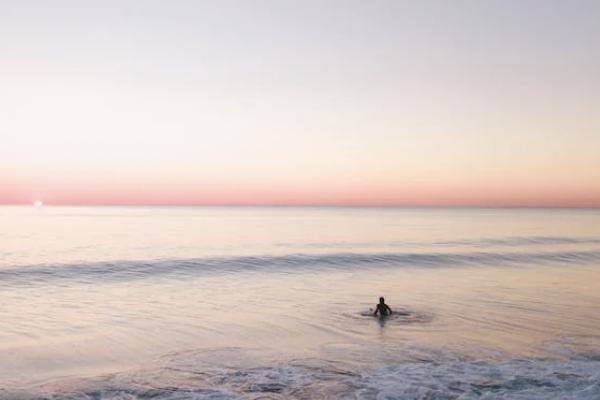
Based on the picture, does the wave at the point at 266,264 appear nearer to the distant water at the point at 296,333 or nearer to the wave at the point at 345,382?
the distant water at the point at 296,333

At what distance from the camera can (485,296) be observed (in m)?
29.5

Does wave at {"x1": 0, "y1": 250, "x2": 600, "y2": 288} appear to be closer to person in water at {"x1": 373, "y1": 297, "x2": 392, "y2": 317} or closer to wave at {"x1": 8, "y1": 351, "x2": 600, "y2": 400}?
person in water at {"x1": 373, "y1": 297, "x2": 392, "y2": 317}

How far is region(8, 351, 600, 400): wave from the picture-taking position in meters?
13.1

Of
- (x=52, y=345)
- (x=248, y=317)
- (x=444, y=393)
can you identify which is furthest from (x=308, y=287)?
(x=444, y=393)

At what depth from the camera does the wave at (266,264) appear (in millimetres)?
39031

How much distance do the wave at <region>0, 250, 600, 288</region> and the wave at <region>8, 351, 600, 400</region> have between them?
24316mm

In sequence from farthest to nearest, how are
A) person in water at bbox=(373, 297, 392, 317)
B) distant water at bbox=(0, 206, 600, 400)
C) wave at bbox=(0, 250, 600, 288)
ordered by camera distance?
1. wave at bbox=(0, 250, 600, 288)
2. person in water at bbox=(373, 297, 392, 317)
3. distant water at bbox=(0, 206, 600, 400)

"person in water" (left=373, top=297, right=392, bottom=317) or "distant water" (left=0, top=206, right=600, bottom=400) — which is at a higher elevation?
"person in water" (left=373, top=297, right=392, bottom=317)

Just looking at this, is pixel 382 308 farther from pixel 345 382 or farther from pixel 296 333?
pixel 345 382

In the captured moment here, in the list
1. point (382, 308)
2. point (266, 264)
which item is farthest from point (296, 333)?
point (266, 264)

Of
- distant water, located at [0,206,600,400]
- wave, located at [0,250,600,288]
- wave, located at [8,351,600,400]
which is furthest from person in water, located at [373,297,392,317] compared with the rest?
wave, located at [0,250,600,288]

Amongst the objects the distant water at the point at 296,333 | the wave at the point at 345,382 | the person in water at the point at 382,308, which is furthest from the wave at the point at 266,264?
the wave at the point at 345,382

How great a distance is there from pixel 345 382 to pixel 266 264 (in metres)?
34.2

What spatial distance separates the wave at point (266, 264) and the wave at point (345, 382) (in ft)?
79.8
